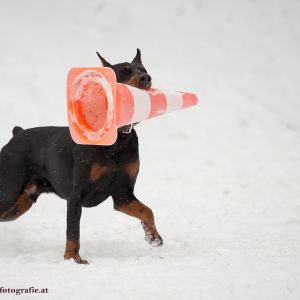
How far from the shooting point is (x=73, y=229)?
461 cm

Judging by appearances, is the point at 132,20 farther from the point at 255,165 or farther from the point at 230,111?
the point at 255,165

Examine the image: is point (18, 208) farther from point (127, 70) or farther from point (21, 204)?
point (127, 70)

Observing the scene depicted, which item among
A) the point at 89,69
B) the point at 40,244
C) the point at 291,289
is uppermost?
the point at 89,69

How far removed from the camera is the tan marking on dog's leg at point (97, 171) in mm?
4508

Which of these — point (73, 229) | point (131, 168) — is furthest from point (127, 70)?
point (73, 229)

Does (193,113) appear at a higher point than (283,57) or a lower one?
lower

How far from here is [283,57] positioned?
13.6m

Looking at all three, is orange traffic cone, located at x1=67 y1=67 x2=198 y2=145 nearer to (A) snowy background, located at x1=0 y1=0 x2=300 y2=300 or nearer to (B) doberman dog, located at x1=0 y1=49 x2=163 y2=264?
(B) doberman dog, located at x1=0 y1=49 x2=163 y2=264

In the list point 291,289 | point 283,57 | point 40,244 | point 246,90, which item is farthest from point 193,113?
point 291,289

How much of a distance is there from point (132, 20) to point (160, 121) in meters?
4.45

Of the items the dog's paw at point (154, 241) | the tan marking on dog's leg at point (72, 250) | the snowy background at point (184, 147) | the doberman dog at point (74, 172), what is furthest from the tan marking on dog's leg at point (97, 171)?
the dog's paw at point (154, 241)

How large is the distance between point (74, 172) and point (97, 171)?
23cm

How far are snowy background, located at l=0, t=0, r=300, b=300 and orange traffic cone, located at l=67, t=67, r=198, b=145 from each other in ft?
3.46

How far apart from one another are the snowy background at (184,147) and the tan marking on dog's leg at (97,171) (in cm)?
70
